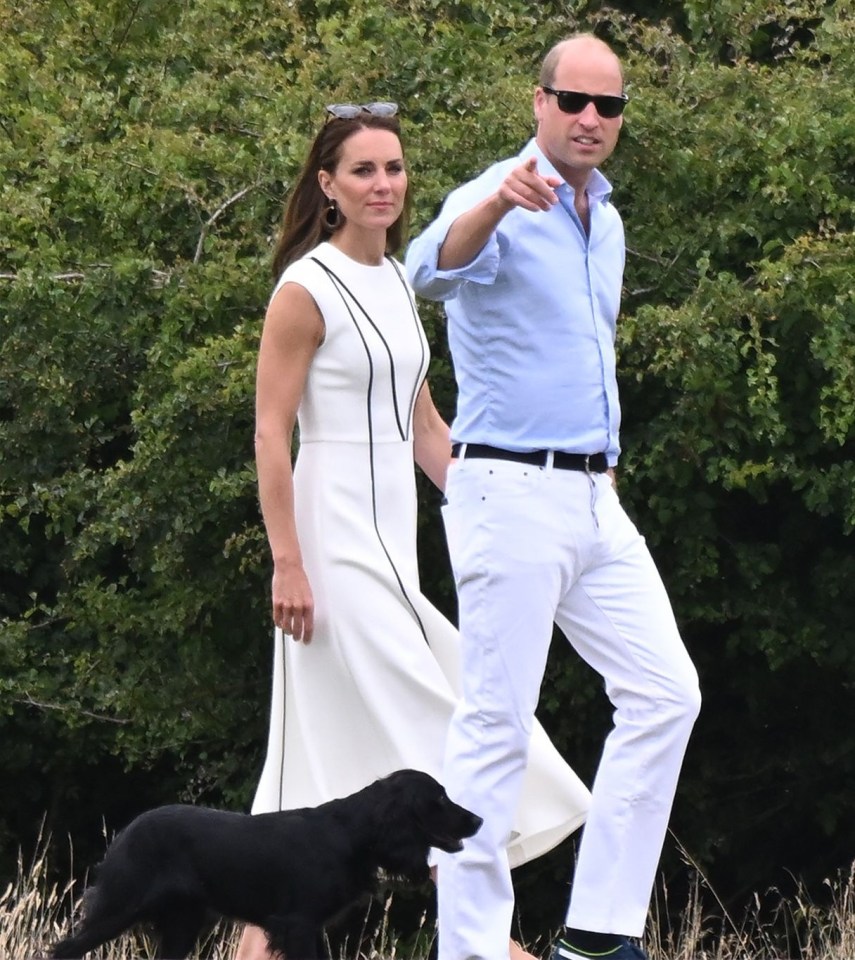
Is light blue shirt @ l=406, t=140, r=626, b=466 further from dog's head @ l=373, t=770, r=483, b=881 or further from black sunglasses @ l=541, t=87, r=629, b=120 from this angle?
dog's head @ l=373, t=770, r=483, b=881

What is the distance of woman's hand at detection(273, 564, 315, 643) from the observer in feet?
14.2

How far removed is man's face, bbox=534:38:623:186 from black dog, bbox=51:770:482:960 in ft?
4.47

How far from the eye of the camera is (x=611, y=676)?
4293 millimetres

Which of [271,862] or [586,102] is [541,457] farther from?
[271,862]

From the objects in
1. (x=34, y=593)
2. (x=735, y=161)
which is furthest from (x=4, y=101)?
(x=735, y=161)

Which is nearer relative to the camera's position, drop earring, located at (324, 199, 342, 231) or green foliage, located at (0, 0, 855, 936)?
drop earring, located at (324, 199, 342, 231)

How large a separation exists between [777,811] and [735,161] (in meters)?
3.27

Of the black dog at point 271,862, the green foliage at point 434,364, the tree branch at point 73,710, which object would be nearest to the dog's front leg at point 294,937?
the black dog at point 271,862

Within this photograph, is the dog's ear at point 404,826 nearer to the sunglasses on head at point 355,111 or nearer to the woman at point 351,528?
the woman at point 351,528

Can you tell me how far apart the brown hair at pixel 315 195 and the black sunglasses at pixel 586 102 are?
0.54m

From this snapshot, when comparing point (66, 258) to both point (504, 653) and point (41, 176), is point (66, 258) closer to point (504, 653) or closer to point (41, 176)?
point (41, 176)

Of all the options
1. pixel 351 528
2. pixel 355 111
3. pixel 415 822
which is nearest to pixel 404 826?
pixel 415 822

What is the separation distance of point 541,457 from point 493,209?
0.59m

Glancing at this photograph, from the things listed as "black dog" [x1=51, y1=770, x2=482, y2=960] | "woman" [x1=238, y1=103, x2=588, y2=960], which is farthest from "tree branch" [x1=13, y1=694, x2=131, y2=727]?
"black dog" [x1=51, y1=770, x2=482, y2=960]
